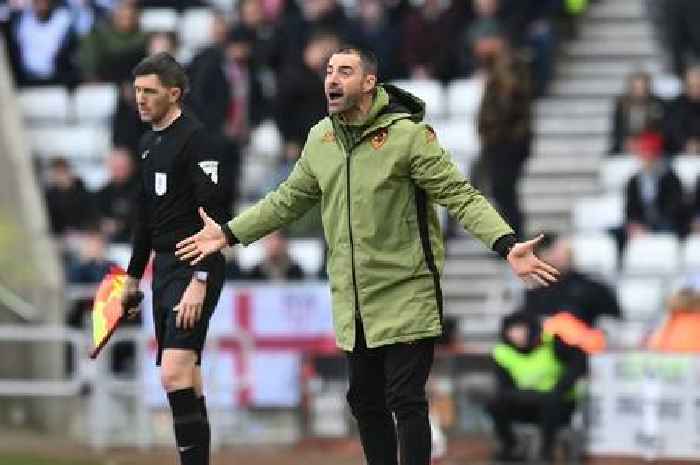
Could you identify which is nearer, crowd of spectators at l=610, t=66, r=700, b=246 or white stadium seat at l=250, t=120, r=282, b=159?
crowd of spectators at l=610, t=66, r=700, b=246

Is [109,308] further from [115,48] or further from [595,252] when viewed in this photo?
[115,48]

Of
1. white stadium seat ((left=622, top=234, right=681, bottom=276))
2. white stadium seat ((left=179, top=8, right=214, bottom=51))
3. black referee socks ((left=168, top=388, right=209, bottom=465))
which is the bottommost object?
black referee socks ((left=168, top=388, right=209, bottom=465))

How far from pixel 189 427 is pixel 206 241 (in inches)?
43.7

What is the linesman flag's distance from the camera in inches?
460

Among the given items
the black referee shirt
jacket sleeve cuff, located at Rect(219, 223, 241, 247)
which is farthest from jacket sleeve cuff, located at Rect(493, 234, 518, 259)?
the black referee shirt

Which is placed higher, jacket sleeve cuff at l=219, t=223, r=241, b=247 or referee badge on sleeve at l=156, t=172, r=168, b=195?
referee badge on sleeve at l=156, t=172, r=168, b=195

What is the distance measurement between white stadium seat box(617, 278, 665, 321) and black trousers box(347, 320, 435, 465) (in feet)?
23.4

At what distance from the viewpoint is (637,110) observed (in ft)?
61.9

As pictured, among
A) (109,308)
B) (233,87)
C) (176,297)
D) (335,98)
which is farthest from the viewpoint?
(233,87)

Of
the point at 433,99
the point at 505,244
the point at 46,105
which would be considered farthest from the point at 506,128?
the point at 505,244

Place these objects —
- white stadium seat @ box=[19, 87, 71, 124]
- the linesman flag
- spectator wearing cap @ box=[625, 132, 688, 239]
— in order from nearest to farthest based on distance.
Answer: the linesman flag
spectator wearing cap @ box=[625, 132, 688, 239]
white stadium seat @ box=[19, 87, 71, 124]

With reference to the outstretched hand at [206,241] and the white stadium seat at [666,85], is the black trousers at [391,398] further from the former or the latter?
the white stadium seat at [666,85]

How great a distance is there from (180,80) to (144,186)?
0.57 metres

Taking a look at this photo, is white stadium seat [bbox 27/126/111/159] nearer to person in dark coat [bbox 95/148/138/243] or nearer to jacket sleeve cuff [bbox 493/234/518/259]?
person in dark coat [bbox 95/148/138/243]
